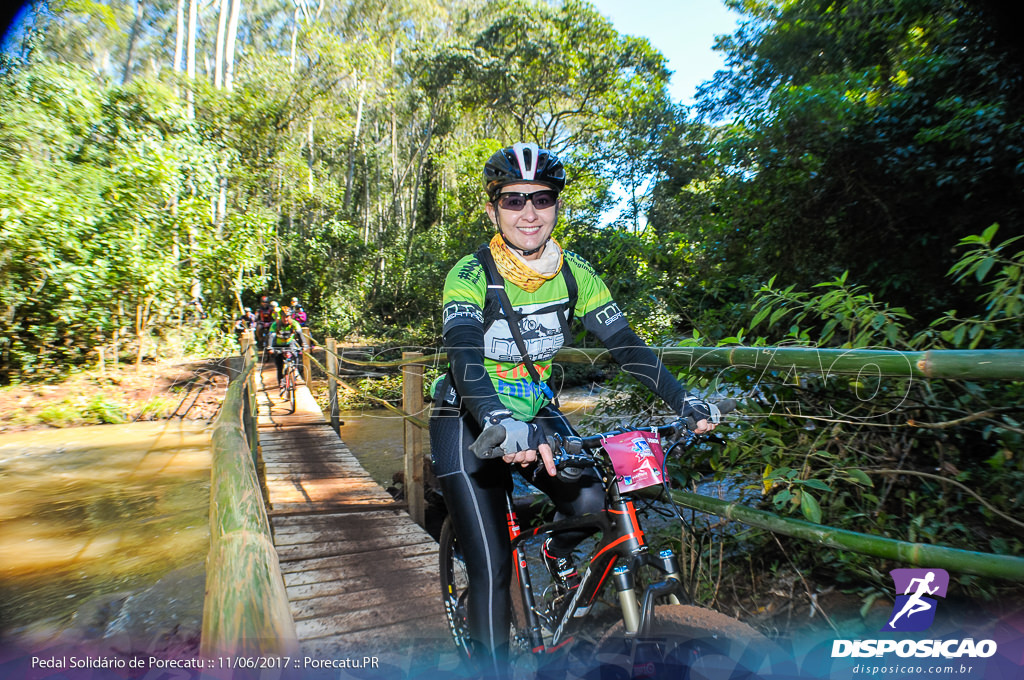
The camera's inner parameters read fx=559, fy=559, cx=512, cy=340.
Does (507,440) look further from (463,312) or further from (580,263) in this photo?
(580,263)

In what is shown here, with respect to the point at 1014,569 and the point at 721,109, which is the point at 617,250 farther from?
the point at 1014,569

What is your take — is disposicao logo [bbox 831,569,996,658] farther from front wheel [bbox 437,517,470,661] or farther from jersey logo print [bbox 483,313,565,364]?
front wheel [bbox 437,517,470,661]

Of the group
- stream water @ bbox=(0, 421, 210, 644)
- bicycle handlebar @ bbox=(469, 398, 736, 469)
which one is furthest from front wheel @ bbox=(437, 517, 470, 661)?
stream water @ bbox=(0, 421, 210, 644)

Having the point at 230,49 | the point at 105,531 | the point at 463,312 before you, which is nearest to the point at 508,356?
the point at 463,312

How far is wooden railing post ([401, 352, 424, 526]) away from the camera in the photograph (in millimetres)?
4387

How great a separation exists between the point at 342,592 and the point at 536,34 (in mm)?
15603

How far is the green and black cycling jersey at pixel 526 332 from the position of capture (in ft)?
6.00

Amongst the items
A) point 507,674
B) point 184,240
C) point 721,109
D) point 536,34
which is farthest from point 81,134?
point 507,674

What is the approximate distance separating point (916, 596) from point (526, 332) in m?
1.49

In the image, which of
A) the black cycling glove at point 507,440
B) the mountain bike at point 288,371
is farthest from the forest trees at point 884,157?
the mountain bike at point 288,371

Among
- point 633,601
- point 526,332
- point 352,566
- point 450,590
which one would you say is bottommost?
point 352,566

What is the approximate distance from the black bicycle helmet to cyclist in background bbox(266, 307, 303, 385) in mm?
9905

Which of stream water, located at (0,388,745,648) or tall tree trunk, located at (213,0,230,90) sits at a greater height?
tall tree trunk, located at (213,0,230,90)

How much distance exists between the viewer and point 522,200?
203 cm
